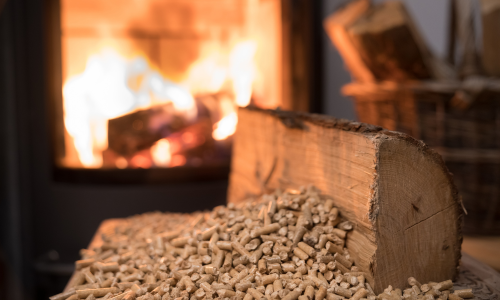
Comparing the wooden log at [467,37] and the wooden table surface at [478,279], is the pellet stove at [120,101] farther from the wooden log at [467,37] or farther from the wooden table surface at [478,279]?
the wooden table surface at [478,279]

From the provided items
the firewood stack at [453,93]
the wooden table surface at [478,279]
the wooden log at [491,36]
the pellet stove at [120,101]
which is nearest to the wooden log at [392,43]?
the firewood stack at [453,93]

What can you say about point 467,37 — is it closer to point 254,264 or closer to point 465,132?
point 465,132

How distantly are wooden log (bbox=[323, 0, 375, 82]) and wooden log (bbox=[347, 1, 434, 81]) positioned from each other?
0.14 ft

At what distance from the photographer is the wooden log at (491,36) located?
1169mm

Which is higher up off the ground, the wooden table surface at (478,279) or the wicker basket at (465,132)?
the wicker basket at (465,132)

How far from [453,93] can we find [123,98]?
51.3 inches

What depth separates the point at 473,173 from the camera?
117 cm

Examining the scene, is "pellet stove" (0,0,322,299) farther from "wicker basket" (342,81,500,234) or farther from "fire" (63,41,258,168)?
"wicker basket" (342,81,500,234)

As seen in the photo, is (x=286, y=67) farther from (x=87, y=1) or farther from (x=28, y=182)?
(x=28, y=182)

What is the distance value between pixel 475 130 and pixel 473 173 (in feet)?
0.37

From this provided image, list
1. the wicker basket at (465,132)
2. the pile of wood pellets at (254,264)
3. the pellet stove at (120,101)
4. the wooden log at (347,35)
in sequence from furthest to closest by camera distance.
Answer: the pellet stove at (120,101), the wooden log at (347,35), the wicker basket at (465,132), the pile of wood pellets at (254,264)

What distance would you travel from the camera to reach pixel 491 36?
118 centimetres

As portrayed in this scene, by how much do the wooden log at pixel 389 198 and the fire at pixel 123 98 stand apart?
1.02 metres

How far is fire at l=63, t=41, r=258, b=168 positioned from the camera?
184cm
